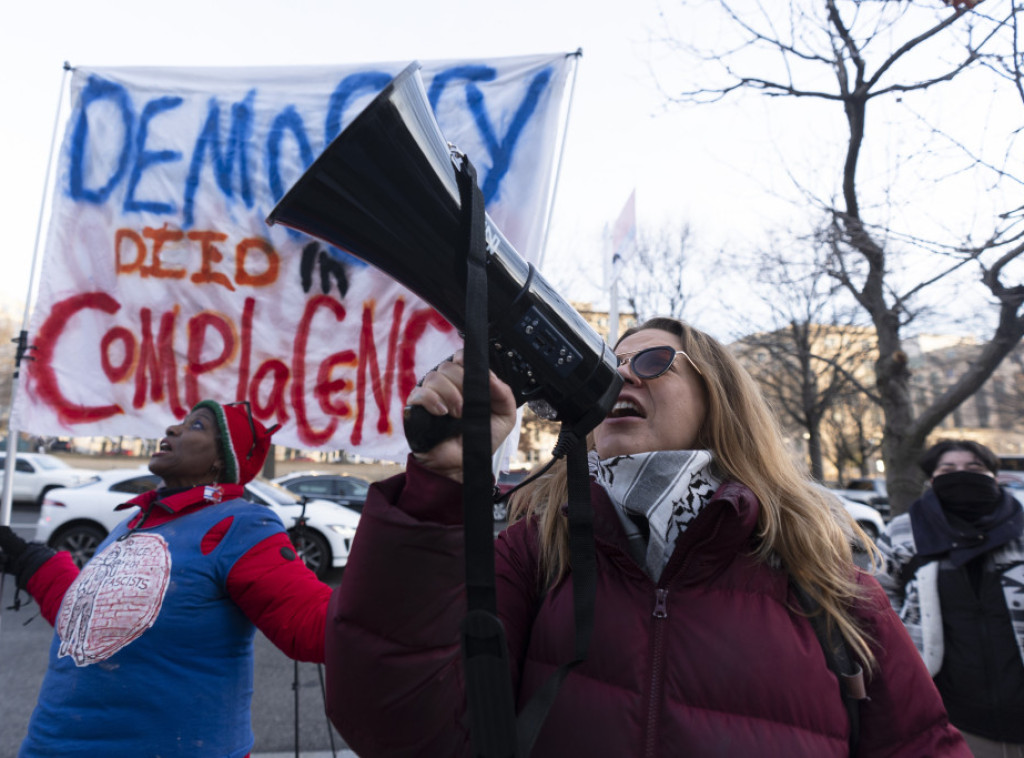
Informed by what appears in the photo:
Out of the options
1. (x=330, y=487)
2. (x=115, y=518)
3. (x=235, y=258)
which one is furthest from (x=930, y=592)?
(x=330, y=487)

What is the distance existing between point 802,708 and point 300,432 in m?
2.29

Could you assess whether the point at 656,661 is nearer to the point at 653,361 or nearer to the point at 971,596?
the point at 653,361

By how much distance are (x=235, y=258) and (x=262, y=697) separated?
324 centimetres

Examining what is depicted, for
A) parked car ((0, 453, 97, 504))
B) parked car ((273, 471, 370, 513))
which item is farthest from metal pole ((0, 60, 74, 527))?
parked car ((0, 453, 97, 504))

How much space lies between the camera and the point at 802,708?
1.16 metres

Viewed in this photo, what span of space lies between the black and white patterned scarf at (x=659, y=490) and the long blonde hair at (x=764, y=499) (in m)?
0.12

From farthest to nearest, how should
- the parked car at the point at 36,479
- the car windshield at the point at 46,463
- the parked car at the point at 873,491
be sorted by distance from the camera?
1. the parked car at the point at 873,491
2. the car windshield at the point at 46,463
3. the parked car at the point at 36,479

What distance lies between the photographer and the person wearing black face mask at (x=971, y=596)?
2322mm

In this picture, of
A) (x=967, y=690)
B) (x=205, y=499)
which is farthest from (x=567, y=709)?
(x=967, y=690)

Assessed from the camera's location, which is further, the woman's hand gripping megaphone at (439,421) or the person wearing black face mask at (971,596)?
the person wearing black face mask at (971,596)

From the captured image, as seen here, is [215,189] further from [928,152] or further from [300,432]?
[928,152]

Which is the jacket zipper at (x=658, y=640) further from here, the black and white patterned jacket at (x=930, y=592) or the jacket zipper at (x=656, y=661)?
A: the black and white patterned jacket at (x=930, y=592)

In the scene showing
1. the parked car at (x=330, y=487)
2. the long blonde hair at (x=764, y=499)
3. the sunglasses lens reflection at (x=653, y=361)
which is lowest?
the parked car at (x=330, y=487)

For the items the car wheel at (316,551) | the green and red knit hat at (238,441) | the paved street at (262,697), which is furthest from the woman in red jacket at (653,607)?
the car wheel at (316,551)
